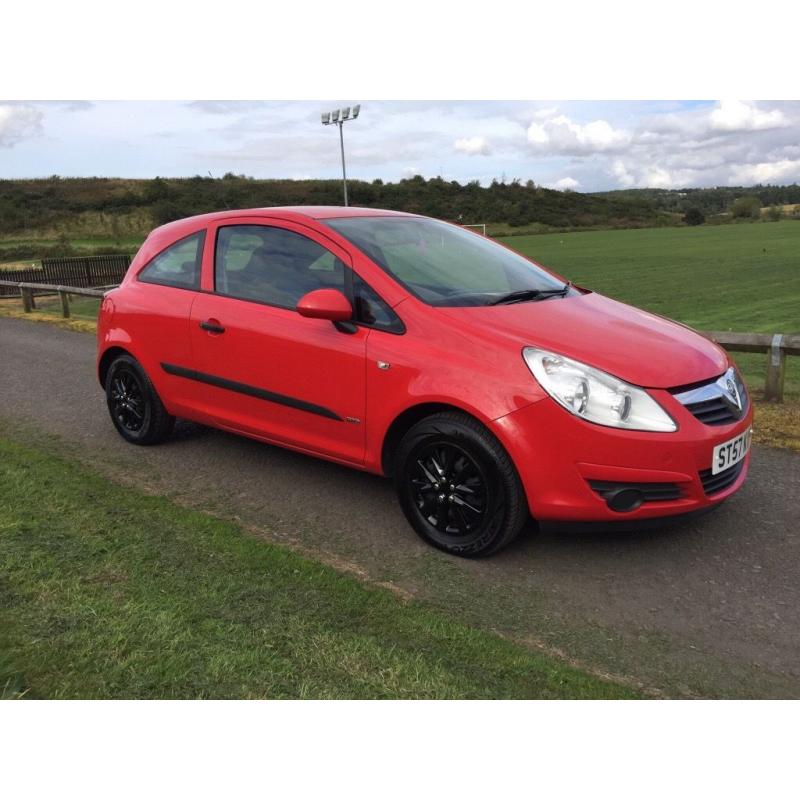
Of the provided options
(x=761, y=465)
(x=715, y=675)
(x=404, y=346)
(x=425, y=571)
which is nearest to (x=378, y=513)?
(x=425, y=571)

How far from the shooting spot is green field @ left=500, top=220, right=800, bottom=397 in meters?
14.6

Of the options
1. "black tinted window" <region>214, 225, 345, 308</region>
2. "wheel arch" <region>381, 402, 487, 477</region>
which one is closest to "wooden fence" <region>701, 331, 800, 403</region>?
"wheel arch" <region>381, 402, 487, 477</region>

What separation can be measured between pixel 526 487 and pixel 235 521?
1.69m

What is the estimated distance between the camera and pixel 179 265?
5.12 metres

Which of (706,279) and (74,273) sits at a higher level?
(74,273)

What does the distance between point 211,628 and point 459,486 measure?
1358mm

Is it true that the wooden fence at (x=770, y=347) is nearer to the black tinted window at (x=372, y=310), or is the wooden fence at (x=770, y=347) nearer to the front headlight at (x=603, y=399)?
the front headlight at (x=603, y=399)

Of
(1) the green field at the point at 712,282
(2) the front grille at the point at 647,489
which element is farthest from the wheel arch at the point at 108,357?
(1) the green field at the point at 712,282

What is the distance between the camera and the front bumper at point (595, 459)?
3.37m

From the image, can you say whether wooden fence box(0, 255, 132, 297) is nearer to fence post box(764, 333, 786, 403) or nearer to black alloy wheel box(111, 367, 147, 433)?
black alloy wheel box(111, 367, 147, 433)

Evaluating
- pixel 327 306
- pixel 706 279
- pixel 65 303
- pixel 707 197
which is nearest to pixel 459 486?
pixel 327 306

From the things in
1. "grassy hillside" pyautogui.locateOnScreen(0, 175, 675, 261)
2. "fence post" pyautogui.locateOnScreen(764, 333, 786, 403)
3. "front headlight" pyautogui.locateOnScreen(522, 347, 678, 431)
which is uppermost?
"grassy hillside" pyautogui.locateOnScreen(0, 175, 675, 261)

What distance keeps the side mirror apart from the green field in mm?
1456

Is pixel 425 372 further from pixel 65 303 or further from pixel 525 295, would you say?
pixel 65 303
